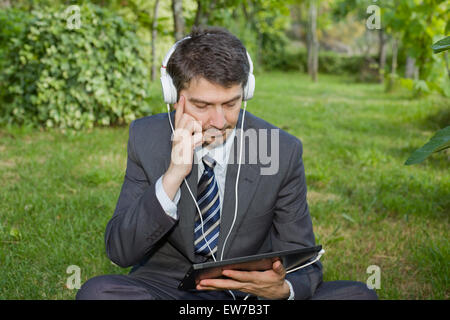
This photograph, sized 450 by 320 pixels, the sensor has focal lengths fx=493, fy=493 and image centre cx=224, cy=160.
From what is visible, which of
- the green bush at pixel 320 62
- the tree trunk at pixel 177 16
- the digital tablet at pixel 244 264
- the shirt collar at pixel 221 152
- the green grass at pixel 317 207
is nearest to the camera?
the digital tablet at pixel 244 264

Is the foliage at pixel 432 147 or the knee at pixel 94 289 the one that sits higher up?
the foliage at pixel 432 147

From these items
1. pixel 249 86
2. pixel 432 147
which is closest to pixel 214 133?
pixel 249 86

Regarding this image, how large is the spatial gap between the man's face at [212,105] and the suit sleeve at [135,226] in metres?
0.40

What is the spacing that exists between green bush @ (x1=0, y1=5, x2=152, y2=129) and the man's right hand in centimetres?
530

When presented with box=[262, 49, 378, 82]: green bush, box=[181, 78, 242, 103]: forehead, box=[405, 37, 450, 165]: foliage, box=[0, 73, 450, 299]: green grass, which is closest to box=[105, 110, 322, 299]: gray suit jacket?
box=[181, 78, 242, 103]: forehead

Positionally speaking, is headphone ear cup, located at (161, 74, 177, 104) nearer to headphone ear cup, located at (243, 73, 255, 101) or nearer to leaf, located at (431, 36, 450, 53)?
headphone ear cup, located at (243, 73, 255, 101)

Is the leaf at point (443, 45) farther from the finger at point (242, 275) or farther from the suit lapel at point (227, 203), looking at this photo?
the finger at point (242, 275)

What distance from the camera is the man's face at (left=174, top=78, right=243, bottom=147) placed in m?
2.41

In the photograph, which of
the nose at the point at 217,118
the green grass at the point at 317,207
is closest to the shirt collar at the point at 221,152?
the nose at the point at 217,118

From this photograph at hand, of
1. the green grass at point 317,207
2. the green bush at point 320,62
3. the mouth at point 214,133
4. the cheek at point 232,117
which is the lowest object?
the green bush at point 320,62

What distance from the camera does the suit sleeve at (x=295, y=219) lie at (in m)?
2.58
